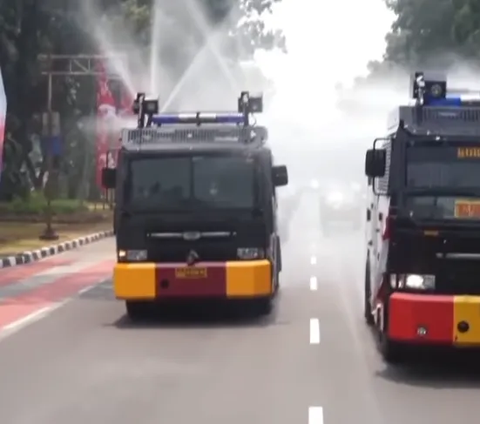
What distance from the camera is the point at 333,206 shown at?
4288 centimetres

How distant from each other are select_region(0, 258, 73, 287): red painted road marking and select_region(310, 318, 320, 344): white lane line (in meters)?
8.75

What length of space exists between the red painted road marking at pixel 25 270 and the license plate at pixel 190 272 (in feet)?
27.9

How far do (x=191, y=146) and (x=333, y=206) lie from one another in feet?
86.2

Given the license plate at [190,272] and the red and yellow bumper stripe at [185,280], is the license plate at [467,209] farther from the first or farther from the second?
the license plate at [190,272]

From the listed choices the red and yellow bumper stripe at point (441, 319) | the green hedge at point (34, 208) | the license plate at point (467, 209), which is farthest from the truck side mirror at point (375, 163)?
the green hedge at point (34, 208)

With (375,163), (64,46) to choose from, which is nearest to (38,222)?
(64,46)

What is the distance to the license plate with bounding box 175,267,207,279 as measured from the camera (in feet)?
54.1

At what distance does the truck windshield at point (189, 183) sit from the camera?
16.7m

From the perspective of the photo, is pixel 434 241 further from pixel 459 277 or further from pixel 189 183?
pixel 189 183

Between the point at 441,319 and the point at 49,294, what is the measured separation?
37.4ft

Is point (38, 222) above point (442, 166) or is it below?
below

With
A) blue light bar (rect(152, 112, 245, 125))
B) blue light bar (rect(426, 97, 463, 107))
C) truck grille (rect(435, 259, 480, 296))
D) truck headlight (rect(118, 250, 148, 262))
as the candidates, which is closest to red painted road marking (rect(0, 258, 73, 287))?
blue light bar (rect(152, 112, 245, 125))

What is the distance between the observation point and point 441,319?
11977 millimetres

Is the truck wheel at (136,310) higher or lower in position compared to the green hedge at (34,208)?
lower
